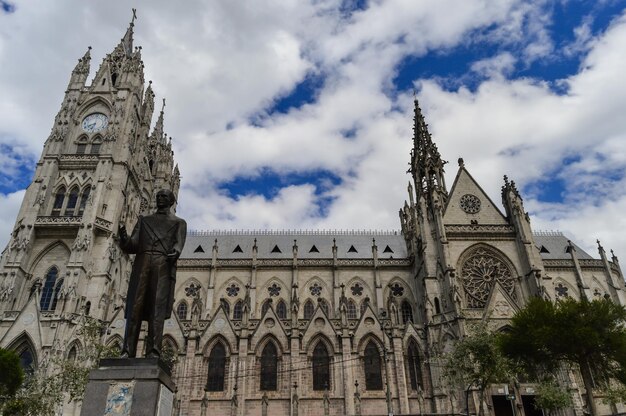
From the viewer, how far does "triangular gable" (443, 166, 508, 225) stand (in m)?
40.4

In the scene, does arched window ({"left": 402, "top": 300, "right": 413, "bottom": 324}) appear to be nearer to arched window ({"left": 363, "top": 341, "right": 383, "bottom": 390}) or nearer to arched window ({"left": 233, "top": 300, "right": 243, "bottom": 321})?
arched window ({"left": 363, "top": 341, "right": 383, "bottom": 390})

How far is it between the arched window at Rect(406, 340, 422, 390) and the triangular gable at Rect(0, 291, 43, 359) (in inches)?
1097

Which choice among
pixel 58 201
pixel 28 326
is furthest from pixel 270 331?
pixel 58 201

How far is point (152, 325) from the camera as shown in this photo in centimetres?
834

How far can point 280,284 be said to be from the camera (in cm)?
4494

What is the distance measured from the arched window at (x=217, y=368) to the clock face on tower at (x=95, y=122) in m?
25.1

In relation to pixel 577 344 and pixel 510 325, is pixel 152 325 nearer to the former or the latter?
pixel 577 344

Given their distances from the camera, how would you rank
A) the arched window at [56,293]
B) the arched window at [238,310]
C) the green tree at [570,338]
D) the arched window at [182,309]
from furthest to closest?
the arched window at [238,310], the arched window at [182,309], the arched window at [56,293], the green tree at [570,338]

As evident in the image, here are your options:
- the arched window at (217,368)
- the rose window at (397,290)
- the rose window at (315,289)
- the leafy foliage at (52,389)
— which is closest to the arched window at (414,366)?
the rose window at (397,290)

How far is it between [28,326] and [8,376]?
601 cm

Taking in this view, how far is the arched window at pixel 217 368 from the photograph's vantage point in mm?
34250

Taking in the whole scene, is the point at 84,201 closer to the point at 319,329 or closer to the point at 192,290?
the point at 192,290

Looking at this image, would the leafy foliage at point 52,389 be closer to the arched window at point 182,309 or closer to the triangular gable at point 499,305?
the arched window at point 182,309

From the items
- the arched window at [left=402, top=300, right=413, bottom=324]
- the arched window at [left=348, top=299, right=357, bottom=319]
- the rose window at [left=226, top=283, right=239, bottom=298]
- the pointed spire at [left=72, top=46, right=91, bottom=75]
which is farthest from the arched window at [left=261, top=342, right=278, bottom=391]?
the pointed spire at [left=72, top=46, right=91, bottom=75]
